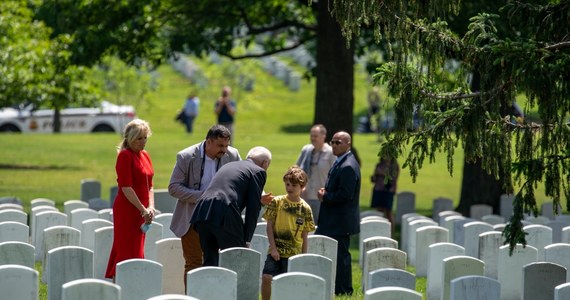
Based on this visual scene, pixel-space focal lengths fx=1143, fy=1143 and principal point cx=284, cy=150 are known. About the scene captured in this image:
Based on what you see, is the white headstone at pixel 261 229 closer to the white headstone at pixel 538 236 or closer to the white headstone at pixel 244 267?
the white headstone at pixel 244 267

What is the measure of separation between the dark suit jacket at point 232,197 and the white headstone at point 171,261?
38.5 inches

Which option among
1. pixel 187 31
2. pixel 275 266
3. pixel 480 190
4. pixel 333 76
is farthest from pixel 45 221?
pixel 480 190

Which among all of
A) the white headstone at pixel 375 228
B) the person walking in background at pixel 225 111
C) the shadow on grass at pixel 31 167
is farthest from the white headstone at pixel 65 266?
the person walking in background at pixel 225 111

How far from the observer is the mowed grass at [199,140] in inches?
941

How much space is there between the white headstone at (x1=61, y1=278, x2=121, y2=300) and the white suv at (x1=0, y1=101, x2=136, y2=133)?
29.2 metres

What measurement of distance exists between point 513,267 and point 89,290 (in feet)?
16.6

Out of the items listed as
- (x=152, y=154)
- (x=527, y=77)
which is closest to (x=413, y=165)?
(x=527, y=77)

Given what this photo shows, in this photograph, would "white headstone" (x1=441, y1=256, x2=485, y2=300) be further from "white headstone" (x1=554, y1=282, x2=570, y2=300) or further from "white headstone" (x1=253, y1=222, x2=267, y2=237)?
"white headstone" (x1=253, y1=222, x2=267, y2=237)

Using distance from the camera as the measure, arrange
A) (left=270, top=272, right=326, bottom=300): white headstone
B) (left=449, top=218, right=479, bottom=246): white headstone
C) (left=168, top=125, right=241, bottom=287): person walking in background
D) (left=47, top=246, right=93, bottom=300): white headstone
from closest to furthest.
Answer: (left=270, top=272, right=326, bottom=300): white headstone
(left=47, top=246, right=93, bottom=300): white headstone
(left=168, top=125, right=241, bottom=287): person walking in background
(left=449, top=218, right=479, bottom=246): white headstone

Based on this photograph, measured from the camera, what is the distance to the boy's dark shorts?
1071 cm

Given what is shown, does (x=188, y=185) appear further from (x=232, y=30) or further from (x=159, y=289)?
(x=232, y=30)

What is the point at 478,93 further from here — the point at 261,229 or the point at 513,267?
the point at 261,229

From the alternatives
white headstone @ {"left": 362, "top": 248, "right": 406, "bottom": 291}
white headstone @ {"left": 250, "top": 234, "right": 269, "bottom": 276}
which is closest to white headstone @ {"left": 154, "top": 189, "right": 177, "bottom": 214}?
white headstone @ {"left": 250, "top": 234, "right": 269, "bottom": 276}

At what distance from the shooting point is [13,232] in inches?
480
